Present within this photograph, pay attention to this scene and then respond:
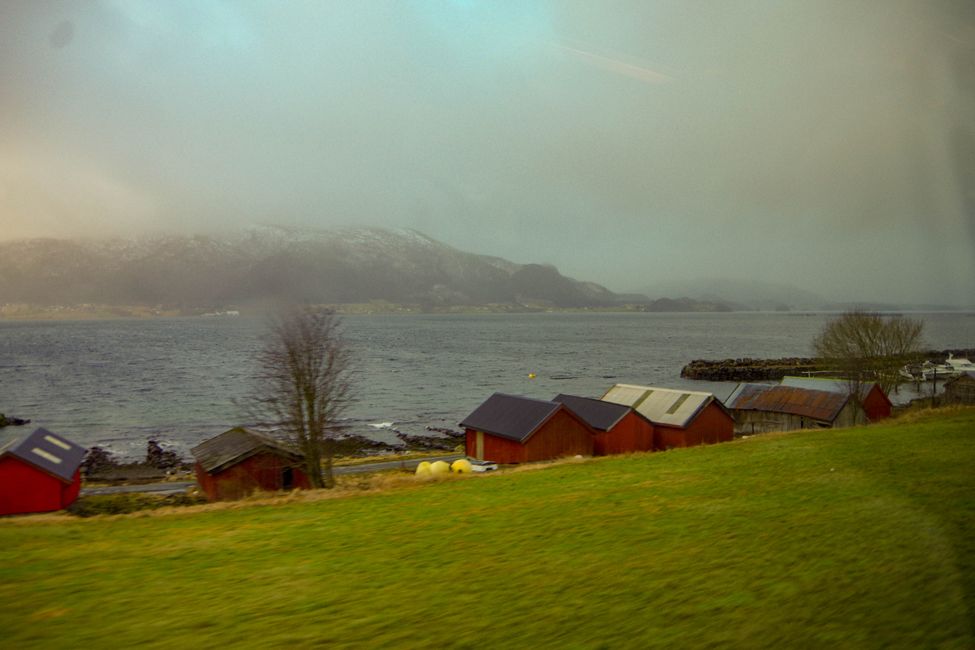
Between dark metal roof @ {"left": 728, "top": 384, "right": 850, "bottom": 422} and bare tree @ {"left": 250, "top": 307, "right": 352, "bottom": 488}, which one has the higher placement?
A: bare tree @ {"left": 250, "top": 307, "right": 352, "bottom": 488}

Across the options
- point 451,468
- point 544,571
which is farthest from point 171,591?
point 451,468

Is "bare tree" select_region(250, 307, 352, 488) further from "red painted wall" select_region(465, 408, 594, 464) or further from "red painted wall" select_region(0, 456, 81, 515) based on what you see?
"red painted wall" select_region(0, 456, 81, 515)

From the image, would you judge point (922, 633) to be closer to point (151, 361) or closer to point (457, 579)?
point (457, 579)

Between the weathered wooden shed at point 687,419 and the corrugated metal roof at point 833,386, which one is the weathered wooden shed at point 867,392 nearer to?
the corrugated metal roof at point 833,386

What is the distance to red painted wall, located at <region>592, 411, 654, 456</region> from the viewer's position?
35938 mm

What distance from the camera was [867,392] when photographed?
4725 cm

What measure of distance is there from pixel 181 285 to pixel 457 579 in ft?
546

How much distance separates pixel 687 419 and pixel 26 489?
35660 mm

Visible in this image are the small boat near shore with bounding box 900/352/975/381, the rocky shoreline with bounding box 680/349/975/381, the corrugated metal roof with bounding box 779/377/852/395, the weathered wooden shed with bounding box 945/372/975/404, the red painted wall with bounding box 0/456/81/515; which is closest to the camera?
the red painted wall with bounding box 0/456/81/515

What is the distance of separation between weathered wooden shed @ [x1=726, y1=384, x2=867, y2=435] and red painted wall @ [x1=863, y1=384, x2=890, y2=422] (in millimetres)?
2348

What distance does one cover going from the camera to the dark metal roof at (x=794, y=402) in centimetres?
4347

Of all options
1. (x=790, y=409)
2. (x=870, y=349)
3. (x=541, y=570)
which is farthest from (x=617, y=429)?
(x=870, y=349)

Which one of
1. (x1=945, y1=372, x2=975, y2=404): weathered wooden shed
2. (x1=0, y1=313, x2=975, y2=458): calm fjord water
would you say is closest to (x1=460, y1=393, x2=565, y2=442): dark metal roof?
(x1=0, y1=313, x2=975, y2=458): calm fjord water

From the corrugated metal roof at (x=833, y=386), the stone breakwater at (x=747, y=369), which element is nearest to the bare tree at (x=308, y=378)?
the corrugated metal roof at (x=833, y=386)
